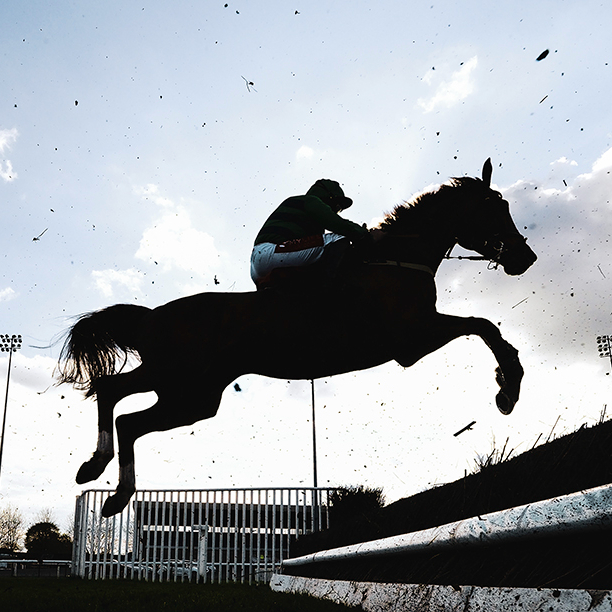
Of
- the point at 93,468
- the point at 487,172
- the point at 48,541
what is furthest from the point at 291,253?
the point at 48,541

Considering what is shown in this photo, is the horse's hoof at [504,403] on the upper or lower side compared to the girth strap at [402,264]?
lower

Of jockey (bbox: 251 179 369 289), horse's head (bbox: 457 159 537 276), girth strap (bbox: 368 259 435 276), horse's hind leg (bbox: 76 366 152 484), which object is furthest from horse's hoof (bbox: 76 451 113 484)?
horse's head (bbox: 457 159 537 276)

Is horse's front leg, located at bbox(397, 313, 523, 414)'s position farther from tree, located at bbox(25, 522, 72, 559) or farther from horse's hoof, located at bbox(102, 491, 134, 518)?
tree, located at bbox(25, 522, 72, 559)

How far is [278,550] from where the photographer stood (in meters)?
12.0

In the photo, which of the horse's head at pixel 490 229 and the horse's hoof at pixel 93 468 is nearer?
the horse's hoof at pixel 93 468

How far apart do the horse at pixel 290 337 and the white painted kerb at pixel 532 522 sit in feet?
5.75

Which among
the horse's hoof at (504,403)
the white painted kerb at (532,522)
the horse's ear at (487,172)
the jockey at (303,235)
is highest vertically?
the horse's ear at (487,172)

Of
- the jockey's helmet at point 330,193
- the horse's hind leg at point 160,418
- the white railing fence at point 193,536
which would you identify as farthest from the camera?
the white railing fence at point 193,536

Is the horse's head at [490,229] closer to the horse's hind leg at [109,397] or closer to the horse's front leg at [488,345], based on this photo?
the horse's front leg at [488,345]

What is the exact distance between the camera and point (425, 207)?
4.43 meters

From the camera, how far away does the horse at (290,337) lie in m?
3.76

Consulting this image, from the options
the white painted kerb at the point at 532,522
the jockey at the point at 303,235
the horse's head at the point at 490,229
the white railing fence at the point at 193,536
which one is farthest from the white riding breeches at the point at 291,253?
the white railing fence at the point at 193,536

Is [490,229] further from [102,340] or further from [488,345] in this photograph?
[102,340]

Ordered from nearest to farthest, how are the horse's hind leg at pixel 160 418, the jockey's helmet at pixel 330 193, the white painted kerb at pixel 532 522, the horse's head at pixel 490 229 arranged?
the white painted kerb at pixel 532 522
the horse's hind leg at pixel 160 418
the jockey's helmet at pixel 330 193
the horse's head at pixel 490 229
